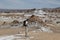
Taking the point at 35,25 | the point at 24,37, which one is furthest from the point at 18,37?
the point at 35,25

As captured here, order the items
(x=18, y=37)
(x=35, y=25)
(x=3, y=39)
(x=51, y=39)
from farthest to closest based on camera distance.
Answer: (x=35, y=25) < (x=51, y=39) < (x=18, y=37) < (x=3, y=39)

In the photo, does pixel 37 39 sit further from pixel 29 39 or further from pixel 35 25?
pixel 35 25

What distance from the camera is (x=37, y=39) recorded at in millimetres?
18469

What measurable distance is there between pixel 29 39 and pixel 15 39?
144cm

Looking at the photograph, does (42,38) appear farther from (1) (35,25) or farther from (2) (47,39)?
(1) (35,25)

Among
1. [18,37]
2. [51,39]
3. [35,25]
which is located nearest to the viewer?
[18,37]

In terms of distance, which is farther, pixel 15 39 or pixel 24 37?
pixel 24 37

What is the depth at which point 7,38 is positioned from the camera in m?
16.6

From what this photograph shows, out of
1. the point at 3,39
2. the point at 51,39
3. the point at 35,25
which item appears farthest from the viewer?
the point at 35,25

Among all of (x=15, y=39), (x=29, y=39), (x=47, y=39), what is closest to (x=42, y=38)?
(x=47, y=39)

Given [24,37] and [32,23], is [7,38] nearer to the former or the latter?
[24,37]

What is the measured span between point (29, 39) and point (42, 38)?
1.86 metres

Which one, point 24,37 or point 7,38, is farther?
point 24,37

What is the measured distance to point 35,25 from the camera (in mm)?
30781
